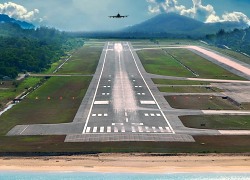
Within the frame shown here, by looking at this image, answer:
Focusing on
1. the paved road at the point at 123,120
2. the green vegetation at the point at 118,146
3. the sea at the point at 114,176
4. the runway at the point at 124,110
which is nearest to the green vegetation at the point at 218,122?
the paved road at the point at 123,120

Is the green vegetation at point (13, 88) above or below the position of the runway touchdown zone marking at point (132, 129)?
below

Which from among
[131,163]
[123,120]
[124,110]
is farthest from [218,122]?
[131,163]

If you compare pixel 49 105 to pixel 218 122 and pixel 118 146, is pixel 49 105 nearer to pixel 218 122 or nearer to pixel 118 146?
pixel 118 146

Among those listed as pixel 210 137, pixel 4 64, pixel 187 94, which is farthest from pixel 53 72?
pixel 210 137

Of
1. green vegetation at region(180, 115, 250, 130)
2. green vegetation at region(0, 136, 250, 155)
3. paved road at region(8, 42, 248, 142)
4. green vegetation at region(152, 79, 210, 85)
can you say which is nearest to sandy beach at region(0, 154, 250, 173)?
green vegetation at region(0, 136, 250, 155)

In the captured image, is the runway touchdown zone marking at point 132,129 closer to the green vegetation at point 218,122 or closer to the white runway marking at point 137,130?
the white runway marking at point 137,130

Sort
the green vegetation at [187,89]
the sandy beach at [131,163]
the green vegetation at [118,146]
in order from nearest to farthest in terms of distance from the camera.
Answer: the sandy beach at [131,163]
the green vegetation at [118,146]
the green vegetation at [187,89]
